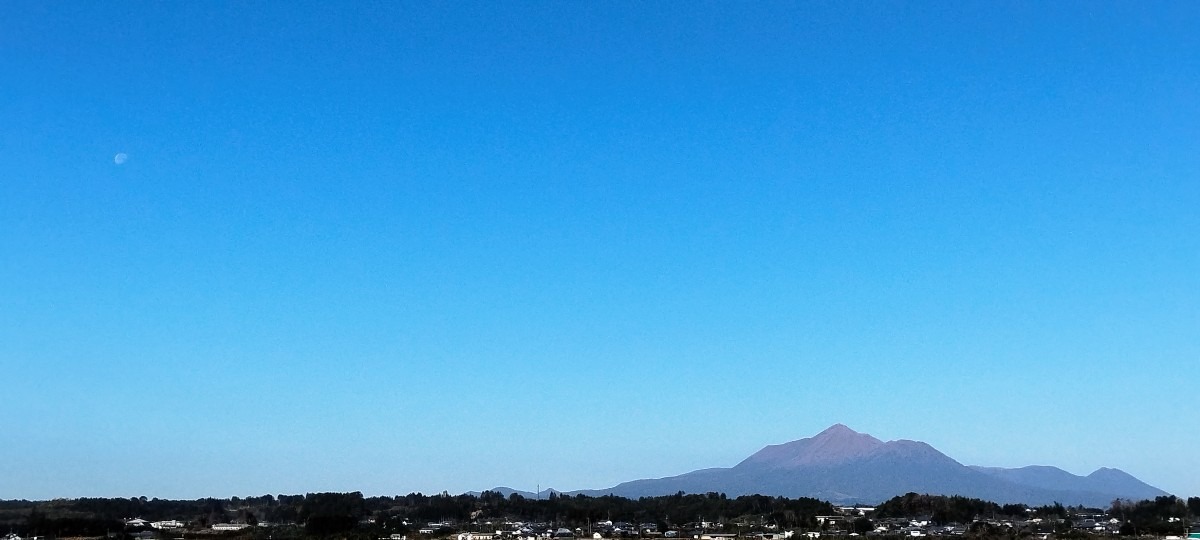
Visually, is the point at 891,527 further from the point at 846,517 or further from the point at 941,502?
the point at 941,502

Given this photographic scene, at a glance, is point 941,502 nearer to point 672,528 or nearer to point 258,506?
point 672,528

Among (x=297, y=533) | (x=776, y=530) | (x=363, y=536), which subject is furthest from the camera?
(x=776, y=530)

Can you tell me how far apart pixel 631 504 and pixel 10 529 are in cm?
8003

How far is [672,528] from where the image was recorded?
126 m

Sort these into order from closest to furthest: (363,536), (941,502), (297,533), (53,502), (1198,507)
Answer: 1. (363,536)
2. (297,533)
3. (1198,507)
4. (941,502)
5. (53,502)

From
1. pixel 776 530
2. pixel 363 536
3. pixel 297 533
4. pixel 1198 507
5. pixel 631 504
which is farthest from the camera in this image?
pixel 631 504

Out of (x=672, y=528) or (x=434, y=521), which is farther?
(x=434, y=521)

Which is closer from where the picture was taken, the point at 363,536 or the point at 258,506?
the point at 363,536

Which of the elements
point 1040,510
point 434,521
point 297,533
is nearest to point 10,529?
point 297,533

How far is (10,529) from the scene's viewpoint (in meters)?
106

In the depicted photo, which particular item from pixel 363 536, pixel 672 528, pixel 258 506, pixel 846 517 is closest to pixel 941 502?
pixel 846 517

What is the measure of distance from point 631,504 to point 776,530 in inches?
1937

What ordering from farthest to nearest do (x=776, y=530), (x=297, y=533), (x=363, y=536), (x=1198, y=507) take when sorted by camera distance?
(x=1198, y=507) → (x=776, y=530) → (x=297, y=533) → (x=363, y=536)

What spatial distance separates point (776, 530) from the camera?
11206 cm
